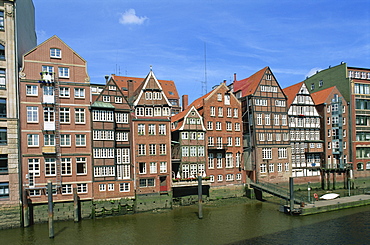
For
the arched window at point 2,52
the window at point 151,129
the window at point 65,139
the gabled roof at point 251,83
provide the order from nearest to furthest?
the arched window at point 2,52 < the window at point 65,139 < the window at point 151,129 < the gabled roof at point 251,83

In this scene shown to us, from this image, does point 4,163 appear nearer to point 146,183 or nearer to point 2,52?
point 2,52

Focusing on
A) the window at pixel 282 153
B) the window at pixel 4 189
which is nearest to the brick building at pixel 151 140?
the window at pixel 4 189

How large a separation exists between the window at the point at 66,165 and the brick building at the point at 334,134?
1831 inches

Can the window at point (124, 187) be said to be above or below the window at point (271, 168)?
below

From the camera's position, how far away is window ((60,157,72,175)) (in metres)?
40.4

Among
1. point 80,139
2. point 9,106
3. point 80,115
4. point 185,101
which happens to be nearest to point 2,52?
point 9,106

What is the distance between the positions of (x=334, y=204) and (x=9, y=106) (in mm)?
45014

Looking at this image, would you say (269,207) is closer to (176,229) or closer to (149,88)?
(176,229)

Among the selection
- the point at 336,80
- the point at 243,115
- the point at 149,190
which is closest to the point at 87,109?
the point at 149,190

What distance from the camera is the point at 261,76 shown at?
56.2 metres

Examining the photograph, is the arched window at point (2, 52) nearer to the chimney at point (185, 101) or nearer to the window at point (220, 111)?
the window at point (220, 111)

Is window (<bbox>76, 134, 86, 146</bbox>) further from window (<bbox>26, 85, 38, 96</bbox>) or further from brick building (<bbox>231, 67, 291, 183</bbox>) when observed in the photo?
brick building (<bbox>231, 67, 291, 183</bbox>)

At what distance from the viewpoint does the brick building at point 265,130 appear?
179ft

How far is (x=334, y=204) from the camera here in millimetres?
44625
